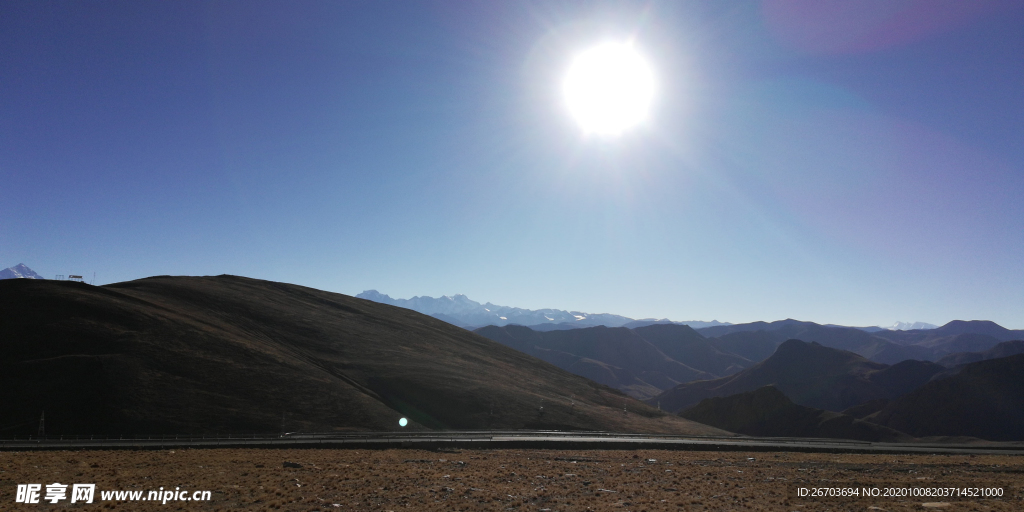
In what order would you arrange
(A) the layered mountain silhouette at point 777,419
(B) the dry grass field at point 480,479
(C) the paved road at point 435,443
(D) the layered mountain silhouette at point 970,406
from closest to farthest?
(B) the dry grass field at point 480,479
(C) the paved road at point 435,443
(A) the layered mountain silhouette at point 777,419
(D) the layered mountain silhouette at point 970,406

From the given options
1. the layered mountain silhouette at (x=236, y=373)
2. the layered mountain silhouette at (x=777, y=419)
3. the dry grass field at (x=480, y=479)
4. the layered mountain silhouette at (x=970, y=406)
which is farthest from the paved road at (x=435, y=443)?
the layered mountain silhouette at (x=970, y=406)

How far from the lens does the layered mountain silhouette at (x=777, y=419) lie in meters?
120

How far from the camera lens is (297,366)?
68000mm

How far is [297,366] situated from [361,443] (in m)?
33.5

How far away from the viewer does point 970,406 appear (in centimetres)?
13312

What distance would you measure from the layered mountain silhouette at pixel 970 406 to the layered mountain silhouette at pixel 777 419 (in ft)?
65.3

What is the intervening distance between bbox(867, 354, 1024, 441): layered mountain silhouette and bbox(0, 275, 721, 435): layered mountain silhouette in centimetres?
8847

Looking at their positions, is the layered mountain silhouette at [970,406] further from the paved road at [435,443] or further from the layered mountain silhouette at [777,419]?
the paved road at [435,443]

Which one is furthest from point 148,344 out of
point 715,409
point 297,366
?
point 715,409

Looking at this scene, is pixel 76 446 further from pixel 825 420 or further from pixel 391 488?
pixel 825 420

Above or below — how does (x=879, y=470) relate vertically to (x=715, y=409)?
above

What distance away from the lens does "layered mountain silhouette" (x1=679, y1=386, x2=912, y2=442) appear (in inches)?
4722

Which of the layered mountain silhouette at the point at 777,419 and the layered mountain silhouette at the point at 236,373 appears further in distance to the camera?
the layered mountain silhouette at the point at 777,419

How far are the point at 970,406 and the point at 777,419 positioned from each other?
51.1 meters
